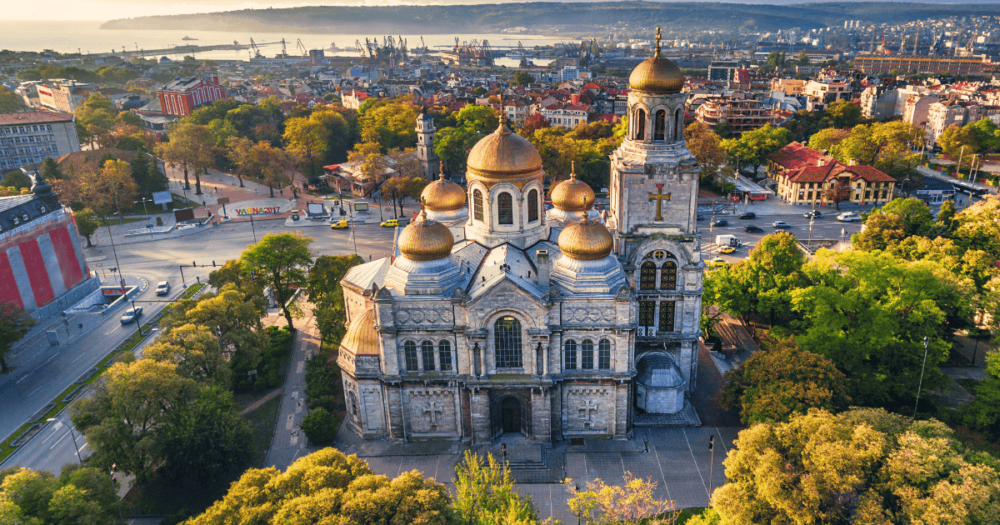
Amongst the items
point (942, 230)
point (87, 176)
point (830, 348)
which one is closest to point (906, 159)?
point (942, 230)

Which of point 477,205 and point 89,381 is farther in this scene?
point 89,381

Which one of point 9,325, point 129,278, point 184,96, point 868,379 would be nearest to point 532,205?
point 868,379

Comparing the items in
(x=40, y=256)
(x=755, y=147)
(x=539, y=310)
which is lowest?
(x=40, y=256)

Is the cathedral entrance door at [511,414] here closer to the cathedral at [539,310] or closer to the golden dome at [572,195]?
the cathedral at [539,310]

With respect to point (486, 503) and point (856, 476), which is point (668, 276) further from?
point (486, 503)

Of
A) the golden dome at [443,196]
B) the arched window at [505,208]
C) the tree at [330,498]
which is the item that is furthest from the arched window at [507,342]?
the golden dome at [443,196]

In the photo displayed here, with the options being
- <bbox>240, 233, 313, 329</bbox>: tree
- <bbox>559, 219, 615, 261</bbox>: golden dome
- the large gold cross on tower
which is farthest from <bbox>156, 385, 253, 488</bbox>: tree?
the large gold cross on tower

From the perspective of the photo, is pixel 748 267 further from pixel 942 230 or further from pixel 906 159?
pixel 906 159
